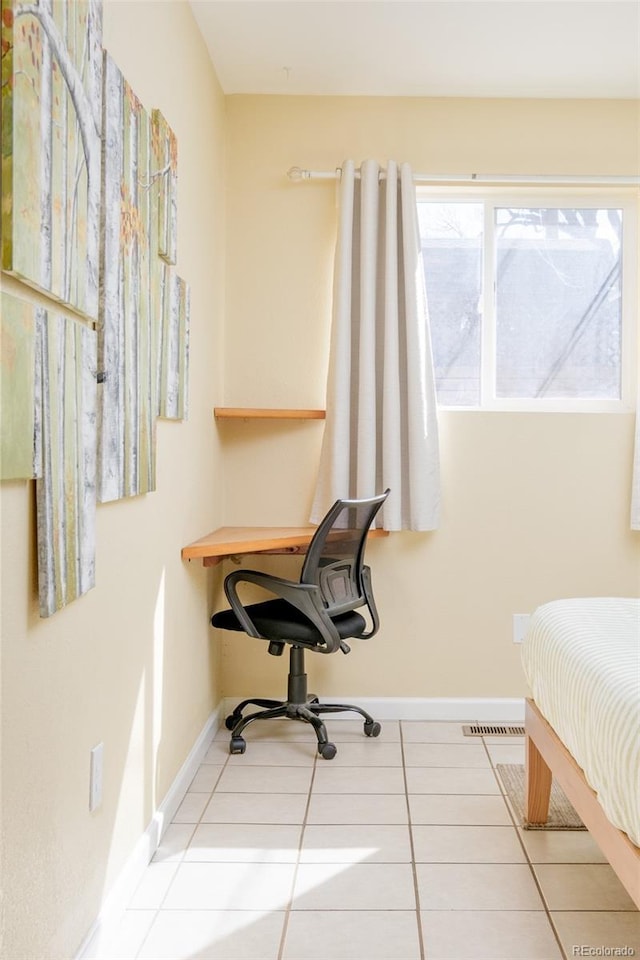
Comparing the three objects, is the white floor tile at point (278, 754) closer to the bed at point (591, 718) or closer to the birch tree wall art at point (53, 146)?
the bed at point (591, 718)

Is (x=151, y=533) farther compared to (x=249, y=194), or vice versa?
(x=249, y=194)

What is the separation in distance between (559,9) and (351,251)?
1083 millimetres

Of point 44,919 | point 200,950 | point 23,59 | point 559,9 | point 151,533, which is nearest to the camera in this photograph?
point 23,59

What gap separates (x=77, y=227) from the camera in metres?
1.50

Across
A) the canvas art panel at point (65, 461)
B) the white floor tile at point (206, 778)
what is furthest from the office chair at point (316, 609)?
the canvas art panel at point (65, 461)

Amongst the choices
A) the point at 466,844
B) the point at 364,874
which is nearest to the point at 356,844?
the point at 364,874

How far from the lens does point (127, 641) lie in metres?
1.97

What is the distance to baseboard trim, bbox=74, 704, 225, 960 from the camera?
1710 mm

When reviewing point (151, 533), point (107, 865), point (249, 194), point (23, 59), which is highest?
point (249, 194)

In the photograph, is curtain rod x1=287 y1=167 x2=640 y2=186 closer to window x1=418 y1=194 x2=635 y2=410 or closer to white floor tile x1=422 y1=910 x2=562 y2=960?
window x1=418 y1=194 x2=635 y2=410

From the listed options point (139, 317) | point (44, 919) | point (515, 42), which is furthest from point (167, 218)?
point (44, 919)

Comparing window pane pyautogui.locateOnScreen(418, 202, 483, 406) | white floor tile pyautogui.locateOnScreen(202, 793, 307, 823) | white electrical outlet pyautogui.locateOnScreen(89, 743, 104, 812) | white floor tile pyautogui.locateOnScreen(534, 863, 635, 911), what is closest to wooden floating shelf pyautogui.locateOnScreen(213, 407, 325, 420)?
window pane pyautogui.locateOnScreen(418, 202, 483, 406)

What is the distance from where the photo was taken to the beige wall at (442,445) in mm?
3287

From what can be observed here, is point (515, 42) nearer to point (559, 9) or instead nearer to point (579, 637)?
point (559, 9)
